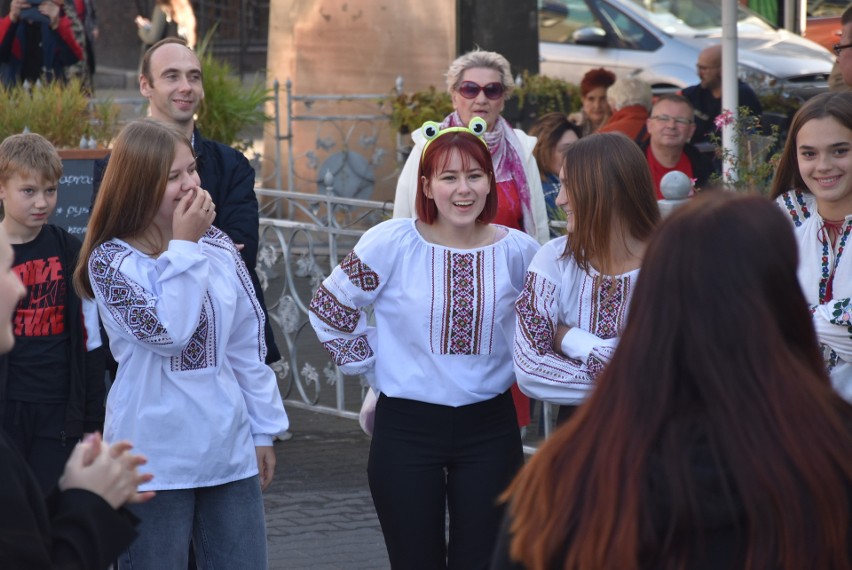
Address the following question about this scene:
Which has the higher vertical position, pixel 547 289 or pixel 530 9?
pixel 530 9

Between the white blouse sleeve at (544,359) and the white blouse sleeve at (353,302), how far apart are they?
1.68 ft

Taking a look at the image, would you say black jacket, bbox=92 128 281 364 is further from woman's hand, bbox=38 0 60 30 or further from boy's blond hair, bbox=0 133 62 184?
woman's hand, bbox=38 0 60 30

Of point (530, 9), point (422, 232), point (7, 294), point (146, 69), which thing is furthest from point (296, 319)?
point (7, 294)

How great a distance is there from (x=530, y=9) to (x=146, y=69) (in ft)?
22.7

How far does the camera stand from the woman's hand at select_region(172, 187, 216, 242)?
3732 mm

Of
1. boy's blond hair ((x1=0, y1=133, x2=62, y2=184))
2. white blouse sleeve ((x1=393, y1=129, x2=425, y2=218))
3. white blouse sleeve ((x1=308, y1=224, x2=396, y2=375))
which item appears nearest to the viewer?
white blouse sleeve ((x1=308, y1=224, x2=396, y2=375))

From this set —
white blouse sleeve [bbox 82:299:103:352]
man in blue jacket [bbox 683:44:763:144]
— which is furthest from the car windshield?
white blouse sleeve [bbox 82:299:103:352]

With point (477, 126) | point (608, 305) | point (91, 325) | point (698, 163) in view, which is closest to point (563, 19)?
point (698, 163)

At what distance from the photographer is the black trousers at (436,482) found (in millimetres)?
4086

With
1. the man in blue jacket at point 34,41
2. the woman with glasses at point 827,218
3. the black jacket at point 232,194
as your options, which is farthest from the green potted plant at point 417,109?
the woman with glasses at point 827,218

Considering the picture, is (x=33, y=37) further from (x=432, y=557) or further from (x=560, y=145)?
(x=432, y=557)

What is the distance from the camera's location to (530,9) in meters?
12.1

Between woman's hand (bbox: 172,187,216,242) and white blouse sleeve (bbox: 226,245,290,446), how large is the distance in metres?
0.28

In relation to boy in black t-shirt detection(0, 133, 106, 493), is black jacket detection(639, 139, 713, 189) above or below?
above
